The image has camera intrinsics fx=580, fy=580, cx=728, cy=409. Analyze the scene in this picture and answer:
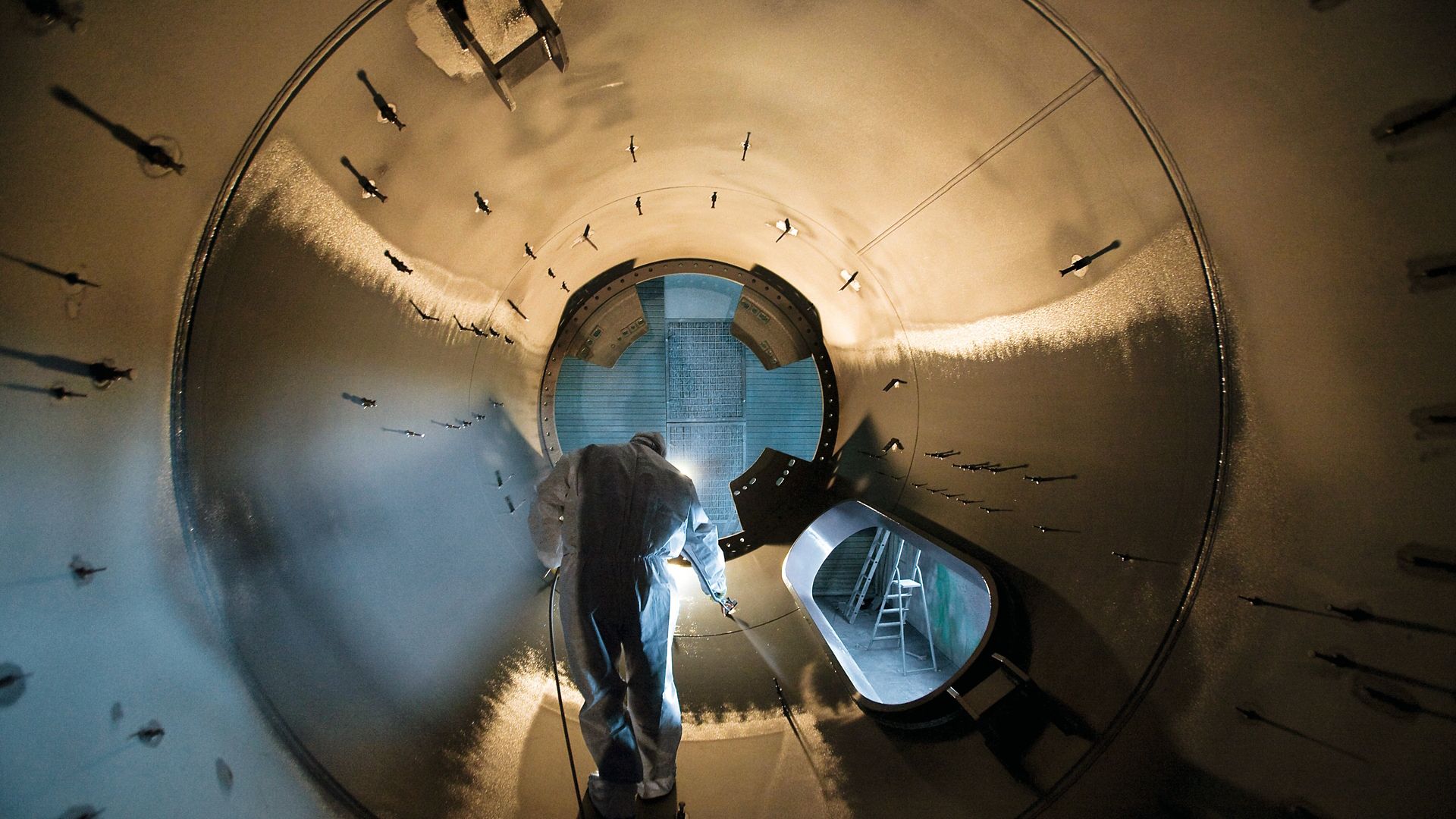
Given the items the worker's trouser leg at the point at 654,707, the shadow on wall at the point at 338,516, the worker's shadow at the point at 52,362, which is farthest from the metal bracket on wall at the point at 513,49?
the worker's trouser leg at the point at 654,707

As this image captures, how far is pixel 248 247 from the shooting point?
57.4 inches

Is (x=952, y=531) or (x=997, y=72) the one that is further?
(x=952, y=531)

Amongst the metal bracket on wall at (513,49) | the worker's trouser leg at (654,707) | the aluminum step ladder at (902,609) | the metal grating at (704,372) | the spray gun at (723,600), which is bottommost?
the aluminum step ladder at (902,609)

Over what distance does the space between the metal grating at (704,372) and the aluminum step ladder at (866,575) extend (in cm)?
162

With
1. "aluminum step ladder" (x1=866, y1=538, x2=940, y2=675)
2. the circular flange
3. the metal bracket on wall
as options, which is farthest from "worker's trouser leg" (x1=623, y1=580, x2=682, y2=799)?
"aluminum step ladder" (x1=866, y1=538, x2=940, y2=675)

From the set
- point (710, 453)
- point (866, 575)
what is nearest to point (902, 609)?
point (866, 575)

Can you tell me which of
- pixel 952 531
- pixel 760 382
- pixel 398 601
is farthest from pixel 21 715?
pixel 760 382

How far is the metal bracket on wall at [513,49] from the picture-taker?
1.48 metres

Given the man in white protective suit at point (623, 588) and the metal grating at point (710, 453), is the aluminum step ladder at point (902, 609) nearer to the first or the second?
the metal grating at point (710, 453)

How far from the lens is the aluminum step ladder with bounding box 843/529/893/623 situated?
4.71 metres

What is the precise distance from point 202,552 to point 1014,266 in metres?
2.54

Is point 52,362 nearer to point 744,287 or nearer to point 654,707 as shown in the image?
point 654,707

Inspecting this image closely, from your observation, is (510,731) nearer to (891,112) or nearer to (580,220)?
(580,220)

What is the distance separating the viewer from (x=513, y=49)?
5.55 feet
